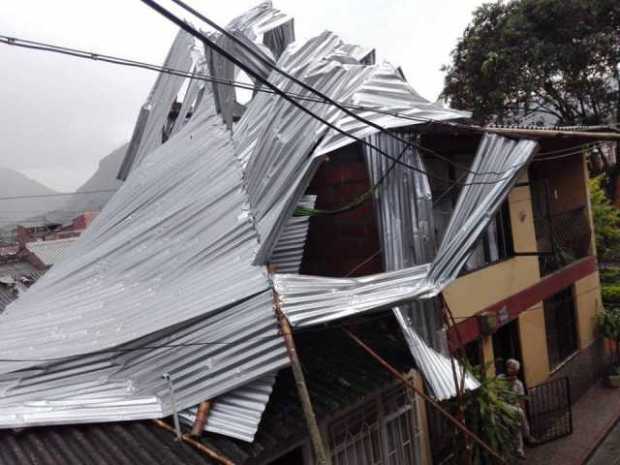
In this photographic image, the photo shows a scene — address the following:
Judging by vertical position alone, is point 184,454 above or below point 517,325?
above

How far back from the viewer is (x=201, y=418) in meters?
4.29

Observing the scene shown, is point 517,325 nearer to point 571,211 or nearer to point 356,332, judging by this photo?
point 571,211

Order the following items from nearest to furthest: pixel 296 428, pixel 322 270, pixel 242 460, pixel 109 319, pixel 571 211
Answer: pixel 242 460, pixel 296 428, pixel 109 319, pixel 322 270, pixel 571 211

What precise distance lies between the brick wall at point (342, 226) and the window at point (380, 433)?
5.86 ft

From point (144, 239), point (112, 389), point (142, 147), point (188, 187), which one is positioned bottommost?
point (112, 389)

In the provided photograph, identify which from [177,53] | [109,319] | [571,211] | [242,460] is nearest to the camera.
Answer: [242,460]

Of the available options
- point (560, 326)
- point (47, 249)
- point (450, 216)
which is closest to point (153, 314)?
point (450, 216)

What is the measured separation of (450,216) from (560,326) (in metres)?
5.52

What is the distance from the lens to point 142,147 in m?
9.34

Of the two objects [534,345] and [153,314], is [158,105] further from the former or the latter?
[534,345]

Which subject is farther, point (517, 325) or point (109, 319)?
point (517, 325)

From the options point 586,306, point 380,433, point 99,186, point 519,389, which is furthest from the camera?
point 99,186

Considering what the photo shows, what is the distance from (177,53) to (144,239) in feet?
14.7

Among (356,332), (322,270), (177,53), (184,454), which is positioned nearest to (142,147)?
(177,53)
